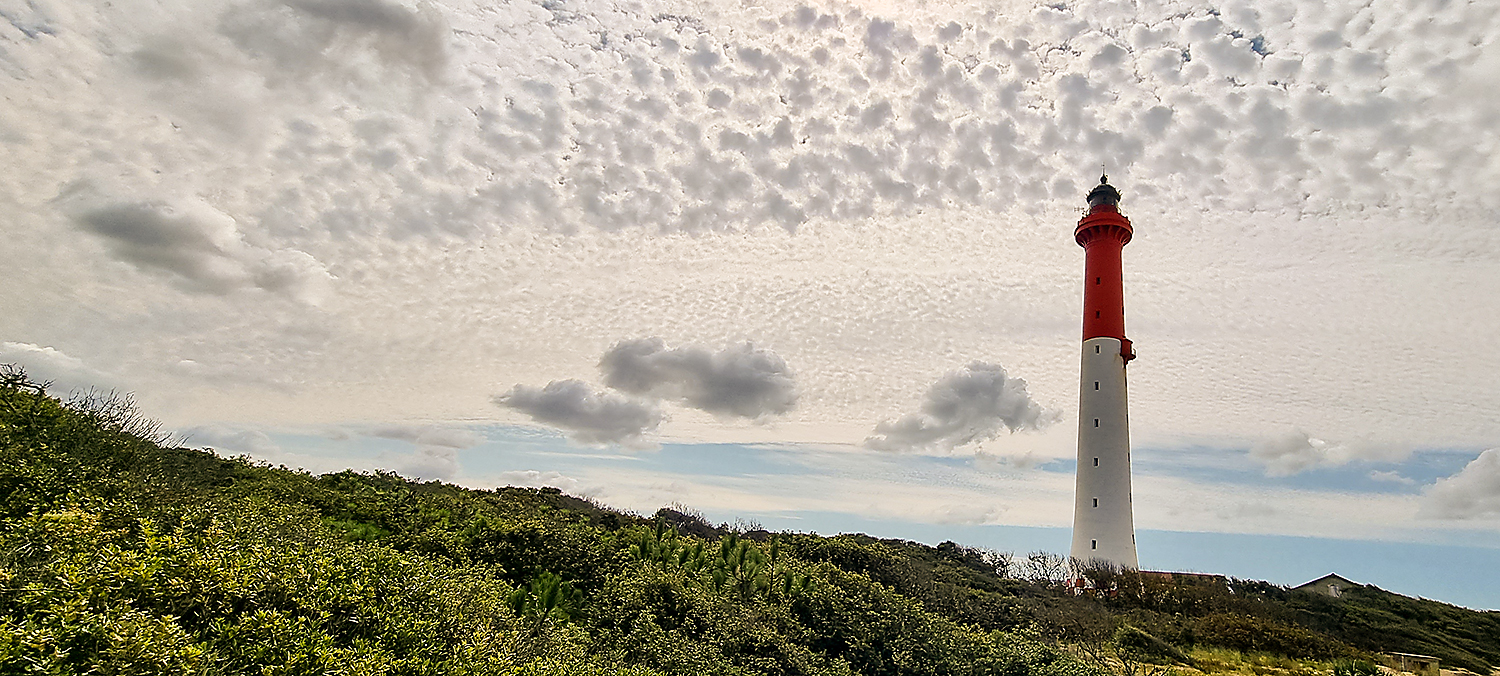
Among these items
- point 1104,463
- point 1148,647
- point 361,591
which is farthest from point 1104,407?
point 361,591

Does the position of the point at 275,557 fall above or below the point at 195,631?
above

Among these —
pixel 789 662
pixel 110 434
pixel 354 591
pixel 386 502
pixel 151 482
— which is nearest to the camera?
pixel 354 591

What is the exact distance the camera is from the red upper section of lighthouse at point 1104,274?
24812 millimetres

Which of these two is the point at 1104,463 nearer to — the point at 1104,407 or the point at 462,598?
the point at 1104,407

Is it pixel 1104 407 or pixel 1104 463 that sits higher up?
pixel 1104 407

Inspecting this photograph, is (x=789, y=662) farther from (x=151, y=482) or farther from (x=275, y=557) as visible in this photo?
(x=151, y=482)

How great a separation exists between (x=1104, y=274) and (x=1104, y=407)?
4546 millimetres

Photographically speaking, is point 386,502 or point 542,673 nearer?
point 542,673

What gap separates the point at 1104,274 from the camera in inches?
990

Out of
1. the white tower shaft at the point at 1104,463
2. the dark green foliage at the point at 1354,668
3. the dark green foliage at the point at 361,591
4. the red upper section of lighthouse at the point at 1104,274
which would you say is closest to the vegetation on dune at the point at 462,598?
the dark green foliage at the point at 361,591

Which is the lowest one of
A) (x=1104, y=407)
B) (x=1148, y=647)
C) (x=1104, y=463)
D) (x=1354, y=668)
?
(x=1148, y=647)

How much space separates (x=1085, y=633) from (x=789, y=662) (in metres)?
7.34

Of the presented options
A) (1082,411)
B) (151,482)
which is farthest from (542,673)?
(1082,411)

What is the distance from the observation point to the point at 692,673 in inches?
276
